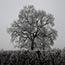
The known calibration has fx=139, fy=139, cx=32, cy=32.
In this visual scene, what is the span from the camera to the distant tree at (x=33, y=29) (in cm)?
1953

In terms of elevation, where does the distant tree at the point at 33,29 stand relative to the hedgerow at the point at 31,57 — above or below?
above

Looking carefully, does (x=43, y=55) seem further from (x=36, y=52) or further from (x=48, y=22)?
(x=48, y=22)

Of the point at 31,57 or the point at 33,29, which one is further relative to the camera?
the point at 33,29

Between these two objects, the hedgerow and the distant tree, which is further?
the distant tree

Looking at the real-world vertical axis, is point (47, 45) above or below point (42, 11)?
below

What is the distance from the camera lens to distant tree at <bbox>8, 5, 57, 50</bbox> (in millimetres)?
19531

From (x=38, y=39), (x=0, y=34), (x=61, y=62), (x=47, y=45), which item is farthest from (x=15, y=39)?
(x=61, y=62)

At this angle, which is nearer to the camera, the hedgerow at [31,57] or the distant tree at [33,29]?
the hedgerow at [31,57]

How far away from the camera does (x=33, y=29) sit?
19.6 m

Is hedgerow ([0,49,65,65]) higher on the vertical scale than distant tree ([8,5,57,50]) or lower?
lower

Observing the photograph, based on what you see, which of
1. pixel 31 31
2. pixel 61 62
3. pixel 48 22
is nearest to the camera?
pixel 61 62

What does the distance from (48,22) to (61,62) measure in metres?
10.2

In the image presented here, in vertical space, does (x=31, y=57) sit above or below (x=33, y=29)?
below

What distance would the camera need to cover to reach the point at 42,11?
2083 cm
